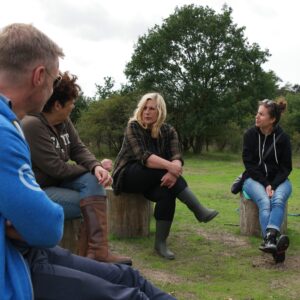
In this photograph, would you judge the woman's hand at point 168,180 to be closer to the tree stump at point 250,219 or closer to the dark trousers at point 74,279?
the tree stump at point 250,219

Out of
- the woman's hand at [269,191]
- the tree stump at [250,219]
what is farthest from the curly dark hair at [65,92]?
the tree stump at [250,219]

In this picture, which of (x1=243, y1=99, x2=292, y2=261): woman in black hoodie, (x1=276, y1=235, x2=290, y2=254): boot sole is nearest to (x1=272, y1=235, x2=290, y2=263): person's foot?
(x1=276, y1=235, x2=290, y2=254): boot sole

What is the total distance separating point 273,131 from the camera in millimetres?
6500

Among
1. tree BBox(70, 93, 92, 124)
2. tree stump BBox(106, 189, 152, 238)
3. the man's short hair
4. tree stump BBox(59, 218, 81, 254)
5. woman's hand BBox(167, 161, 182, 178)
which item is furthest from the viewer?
tree BBox(70, 93, 92, 124)

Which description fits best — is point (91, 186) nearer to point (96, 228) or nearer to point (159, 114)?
point (96, 228)

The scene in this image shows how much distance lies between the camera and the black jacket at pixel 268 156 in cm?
639

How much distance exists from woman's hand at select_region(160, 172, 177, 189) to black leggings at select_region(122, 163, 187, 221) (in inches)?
2.1

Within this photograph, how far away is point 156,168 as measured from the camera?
567 centimetres

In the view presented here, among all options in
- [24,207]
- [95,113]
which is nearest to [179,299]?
[24,207]

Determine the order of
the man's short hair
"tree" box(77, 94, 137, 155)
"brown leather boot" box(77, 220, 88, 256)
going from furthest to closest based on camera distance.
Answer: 1. "tree" box(77, 94, 137, 155)
2. "brown leather boot" box(77, 220, 88, 256)
3. the man's short hair

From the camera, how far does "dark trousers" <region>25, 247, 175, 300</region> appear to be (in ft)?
7.57

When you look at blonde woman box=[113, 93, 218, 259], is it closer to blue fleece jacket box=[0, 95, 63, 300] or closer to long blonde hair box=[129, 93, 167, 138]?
long blonde hair box=[129, 93, 167, 138]

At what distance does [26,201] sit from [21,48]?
651 millimetres

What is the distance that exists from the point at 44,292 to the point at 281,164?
186 inches
